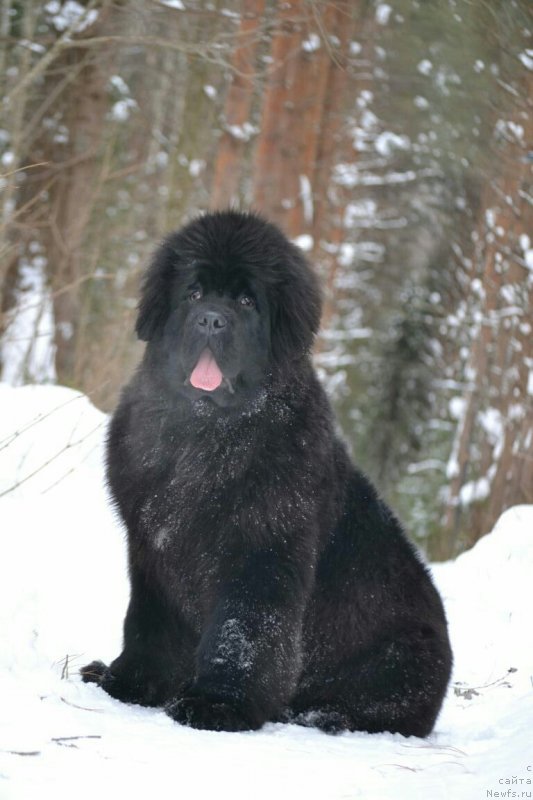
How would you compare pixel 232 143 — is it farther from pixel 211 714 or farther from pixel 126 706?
pixel 211 714

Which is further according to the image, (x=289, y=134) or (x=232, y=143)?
(x=289, y=134)

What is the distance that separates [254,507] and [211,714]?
2.72 feet

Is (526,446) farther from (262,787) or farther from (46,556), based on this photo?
(262,787)

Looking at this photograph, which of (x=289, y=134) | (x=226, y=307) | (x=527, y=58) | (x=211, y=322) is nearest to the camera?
(x=211, y=322)

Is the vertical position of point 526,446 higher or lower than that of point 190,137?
lower

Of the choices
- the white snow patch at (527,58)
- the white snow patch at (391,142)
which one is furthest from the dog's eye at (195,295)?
the white snow patch at (391,142)

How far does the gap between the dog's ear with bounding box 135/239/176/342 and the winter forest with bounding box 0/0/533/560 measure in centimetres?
76

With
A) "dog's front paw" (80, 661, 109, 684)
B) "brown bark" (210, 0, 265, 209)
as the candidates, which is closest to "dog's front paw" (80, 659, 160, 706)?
"dog's front paw" (80, 661, 109, 684)

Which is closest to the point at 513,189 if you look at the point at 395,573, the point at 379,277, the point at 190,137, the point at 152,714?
the point at 190,137

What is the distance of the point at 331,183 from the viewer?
693 inches

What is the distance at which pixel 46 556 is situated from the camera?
5305 mm

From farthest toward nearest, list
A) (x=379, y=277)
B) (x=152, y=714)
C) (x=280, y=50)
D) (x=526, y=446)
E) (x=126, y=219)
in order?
(x=379, y=277) < (x=126, y=219) < (x=280, y=50) < (x=526, y=446) < (x=152, y=714)

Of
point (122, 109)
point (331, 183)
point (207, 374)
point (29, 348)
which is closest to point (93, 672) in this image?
point (207, 374)

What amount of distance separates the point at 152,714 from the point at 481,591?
3183 millimetres
